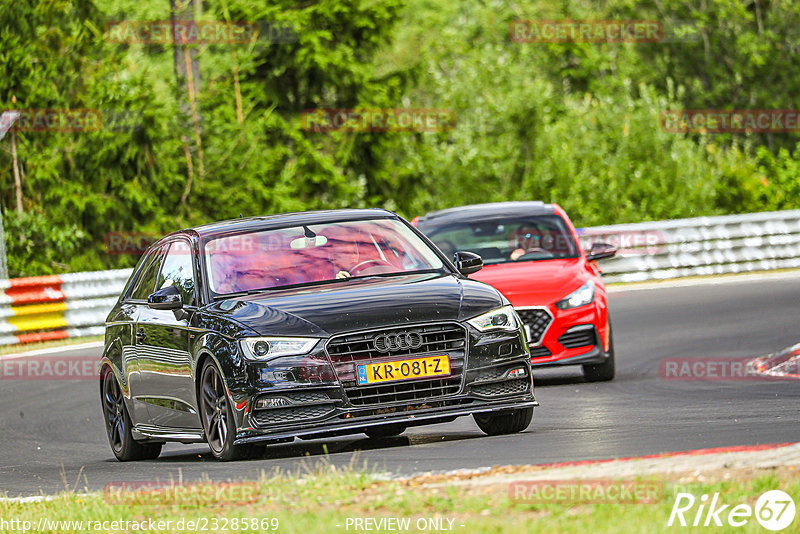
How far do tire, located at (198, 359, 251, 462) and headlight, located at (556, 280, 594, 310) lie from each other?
16.0ft

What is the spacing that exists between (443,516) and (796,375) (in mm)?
8126

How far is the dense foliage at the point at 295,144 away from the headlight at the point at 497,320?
62.8ft

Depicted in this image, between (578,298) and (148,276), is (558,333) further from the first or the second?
(148,276)

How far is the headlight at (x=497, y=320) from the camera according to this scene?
366 inches

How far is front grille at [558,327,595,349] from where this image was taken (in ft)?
45.1

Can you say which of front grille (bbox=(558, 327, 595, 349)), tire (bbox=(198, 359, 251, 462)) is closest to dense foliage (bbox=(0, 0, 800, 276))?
front grille (bbox=(558, 327, 595, 349))

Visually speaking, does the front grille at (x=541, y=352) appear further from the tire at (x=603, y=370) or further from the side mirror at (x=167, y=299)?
the side mirror at (x=167, y=299)

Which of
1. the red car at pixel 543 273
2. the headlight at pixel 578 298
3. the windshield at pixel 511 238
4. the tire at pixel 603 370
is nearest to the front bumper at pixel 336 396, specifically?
the red car at pixel 543 273

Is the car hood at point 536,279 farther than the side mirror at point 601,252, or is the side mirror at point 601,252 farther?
the side mirror at point 601,252

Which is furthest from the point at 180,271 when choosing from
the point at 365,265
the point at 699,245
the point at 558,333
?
the point at 699,245

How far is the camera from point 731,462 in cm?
697

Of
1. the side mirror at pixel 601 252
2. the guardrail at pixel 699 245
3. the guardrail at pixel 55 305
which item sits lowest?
the guardrail at pixel 699 245

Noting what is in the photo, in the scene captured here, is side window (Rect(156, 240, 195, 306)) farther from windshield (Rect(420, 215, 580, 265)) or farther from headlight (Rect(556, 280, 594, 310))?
windshield (Rect(420, 215, 580, 265))

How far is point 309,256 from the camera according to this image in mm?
10188
